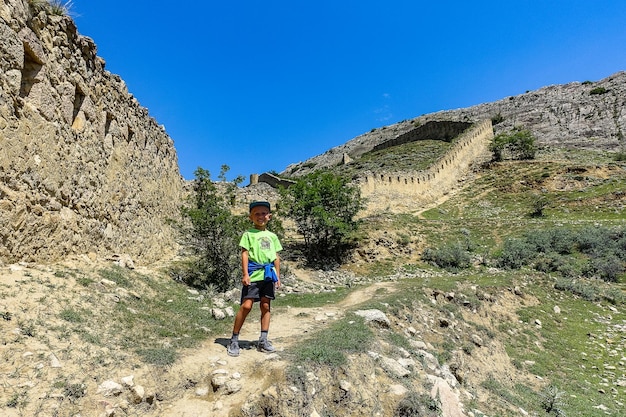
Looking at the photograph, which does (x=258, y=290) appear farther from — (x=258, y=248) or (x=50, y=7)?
(x=50, y=7)

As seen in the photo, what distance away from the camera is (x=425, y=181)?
3344cm

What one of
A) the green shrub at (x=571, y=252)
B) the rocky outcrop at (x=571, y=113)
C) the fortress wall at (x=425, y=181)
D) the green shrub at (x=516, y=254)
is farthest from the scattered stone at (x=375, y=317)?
the rocky outcrop at (x=571, y=113)

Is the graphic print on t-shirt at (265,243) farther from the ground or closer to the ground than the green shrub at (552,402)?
farther from the ground

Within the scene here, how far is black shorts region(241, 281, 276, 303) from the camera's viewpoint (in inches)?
193

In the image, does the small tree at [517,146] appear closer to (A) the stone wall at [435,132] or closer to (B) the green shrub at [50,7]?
(A) the stone wall at [435,132]

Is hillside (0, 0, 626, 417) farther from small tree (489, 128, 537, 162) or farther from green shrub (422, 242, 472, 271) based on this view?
small tree (489, 128, 537, 162)

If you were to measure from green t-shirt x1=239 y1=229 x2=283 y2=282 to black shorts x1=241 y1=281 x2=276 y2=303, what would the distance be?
0.31 feet

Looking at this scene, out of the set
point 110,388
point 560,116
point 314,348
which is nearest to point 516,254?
point 314,348

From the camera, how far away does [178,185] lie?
12.9 metres

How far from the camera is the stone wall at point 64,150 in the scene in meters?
5.20

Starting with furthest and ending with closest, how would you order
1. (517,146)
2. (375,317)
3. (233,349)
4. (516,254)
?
1. (517,146)
2. (516,254)
3. (375,317)
4. (233,349)

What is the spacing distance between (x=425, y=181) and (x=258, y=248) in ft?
101

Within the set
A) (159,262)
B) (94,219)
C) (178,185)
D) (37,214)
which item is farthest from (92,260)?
(178,185)

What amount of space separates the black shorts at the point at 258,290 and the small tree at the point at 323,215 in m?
11.8
